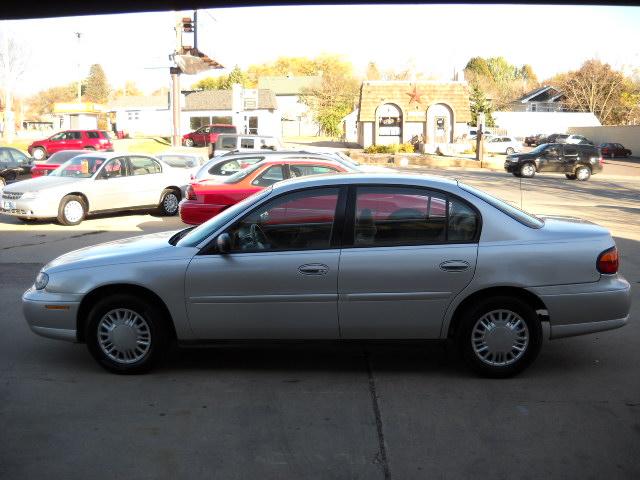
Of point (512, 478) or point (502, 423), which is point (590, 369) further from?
point (512, 478)

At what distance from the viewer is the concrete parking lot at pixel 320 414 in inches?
169

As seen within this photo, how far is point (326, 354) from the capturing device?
6484mm

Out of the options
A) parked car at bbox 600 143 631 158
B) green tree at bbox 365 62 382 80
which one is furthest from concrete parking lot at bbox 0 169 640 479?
green tree at bbox 365 62 382 80

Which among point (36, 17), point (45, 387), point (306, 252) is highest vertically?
point (36, 17)

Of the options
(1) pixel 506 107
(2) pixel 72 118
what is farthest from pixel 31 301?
(1) pixel 506 107

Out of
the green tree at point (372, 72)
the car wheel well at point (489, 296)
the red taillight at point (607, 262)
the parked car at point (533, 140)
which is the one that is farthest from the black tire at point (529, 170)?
the green tree at point (372, 72)

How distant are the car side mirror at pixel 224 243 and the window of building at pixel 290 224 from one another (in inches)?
3.9

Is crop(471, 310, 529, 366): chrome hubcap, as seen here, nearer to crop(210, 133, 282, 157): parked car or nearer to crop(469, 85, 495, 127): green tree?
crop(210, 133, 282, 157): parked car

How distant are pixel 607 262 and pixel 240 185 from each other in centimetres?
837

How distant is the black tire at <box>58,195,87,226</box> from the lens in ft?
49.7

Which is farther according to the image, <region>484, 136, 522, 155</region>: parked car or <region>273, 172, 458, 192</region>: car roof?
<region>484, 136, 522, 155</region>: parked car

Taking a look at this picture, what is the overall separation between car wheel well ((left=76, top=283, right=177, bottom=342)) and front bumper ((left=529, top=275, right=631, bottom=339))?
286 cm

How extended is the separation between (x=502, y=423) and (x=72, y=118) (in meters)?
66.4

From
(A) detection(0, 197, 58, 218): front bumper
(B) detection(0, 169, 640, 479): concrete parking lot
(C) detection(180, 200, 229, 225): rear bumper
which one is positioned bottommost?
(B) detection(0, 169, 640, 479): concrete parking lot
